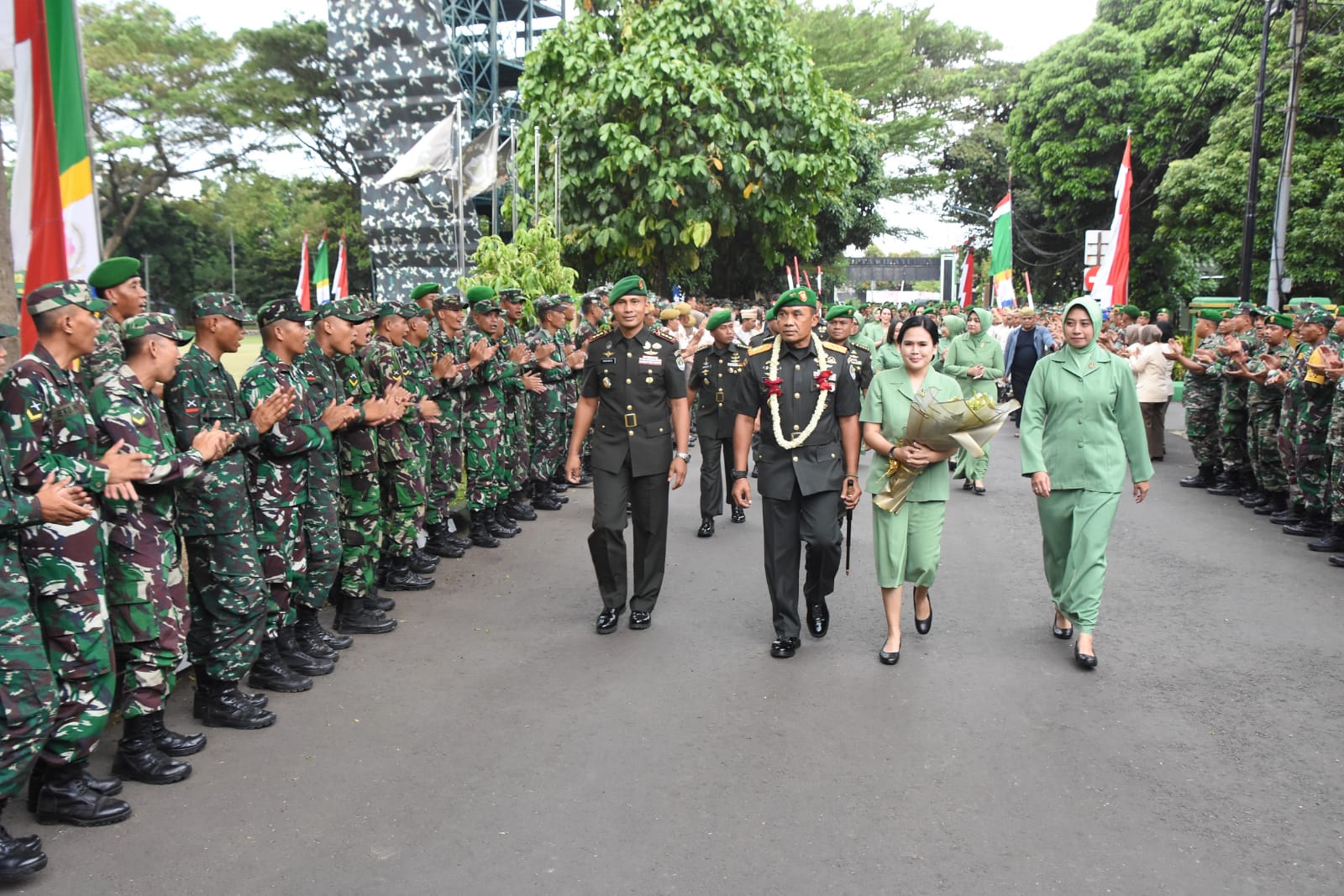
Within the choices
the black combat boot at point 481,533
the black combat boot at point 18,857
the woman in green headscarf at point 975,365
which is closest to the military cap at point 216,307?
the black combat boot at point 18,857

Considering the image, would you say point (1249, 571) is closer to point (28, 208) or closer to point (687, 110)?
point (28, 208)

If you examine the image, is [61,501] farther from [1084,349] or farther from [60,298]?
[1084,349]

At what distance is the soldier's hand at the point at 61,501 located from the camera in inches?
146

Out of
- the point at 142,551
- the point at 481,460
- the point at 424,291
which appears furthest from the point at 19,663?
the point at 424,291

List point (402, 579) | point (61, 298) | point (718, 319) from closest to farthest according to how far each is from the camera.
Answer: point (61, 298) < point (402, 579) < point (718, 319)

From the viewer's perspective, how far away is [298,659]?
5676 millimetres

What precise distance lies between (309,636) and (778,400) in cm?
296

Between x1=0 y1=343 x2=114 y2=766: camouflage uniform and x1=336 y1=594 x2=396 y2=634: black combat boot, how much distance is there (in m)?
→ 2.33

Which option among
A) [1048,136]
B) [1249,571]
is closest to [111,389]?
[1249,571]

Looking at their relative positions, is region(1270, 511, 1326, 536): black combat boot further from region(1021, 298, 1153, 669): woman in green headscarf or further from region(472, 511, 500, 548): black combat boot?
region(472, 511, 500, 548): black combat boot

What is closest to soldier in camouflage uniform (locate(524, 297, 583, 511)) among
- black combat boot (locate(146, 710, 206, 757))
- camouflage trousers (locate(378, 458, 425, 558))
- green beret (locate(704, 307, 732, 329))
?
green beret (locate(704, 307, 732, 329))

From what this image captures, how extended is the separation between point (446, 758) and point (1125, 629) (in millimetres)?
4231

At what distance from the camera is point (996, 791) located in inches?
169

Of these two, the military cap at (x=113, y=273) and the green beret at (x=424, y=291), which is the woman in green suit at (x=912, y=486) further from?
the green beret at (x=424, y=291)
